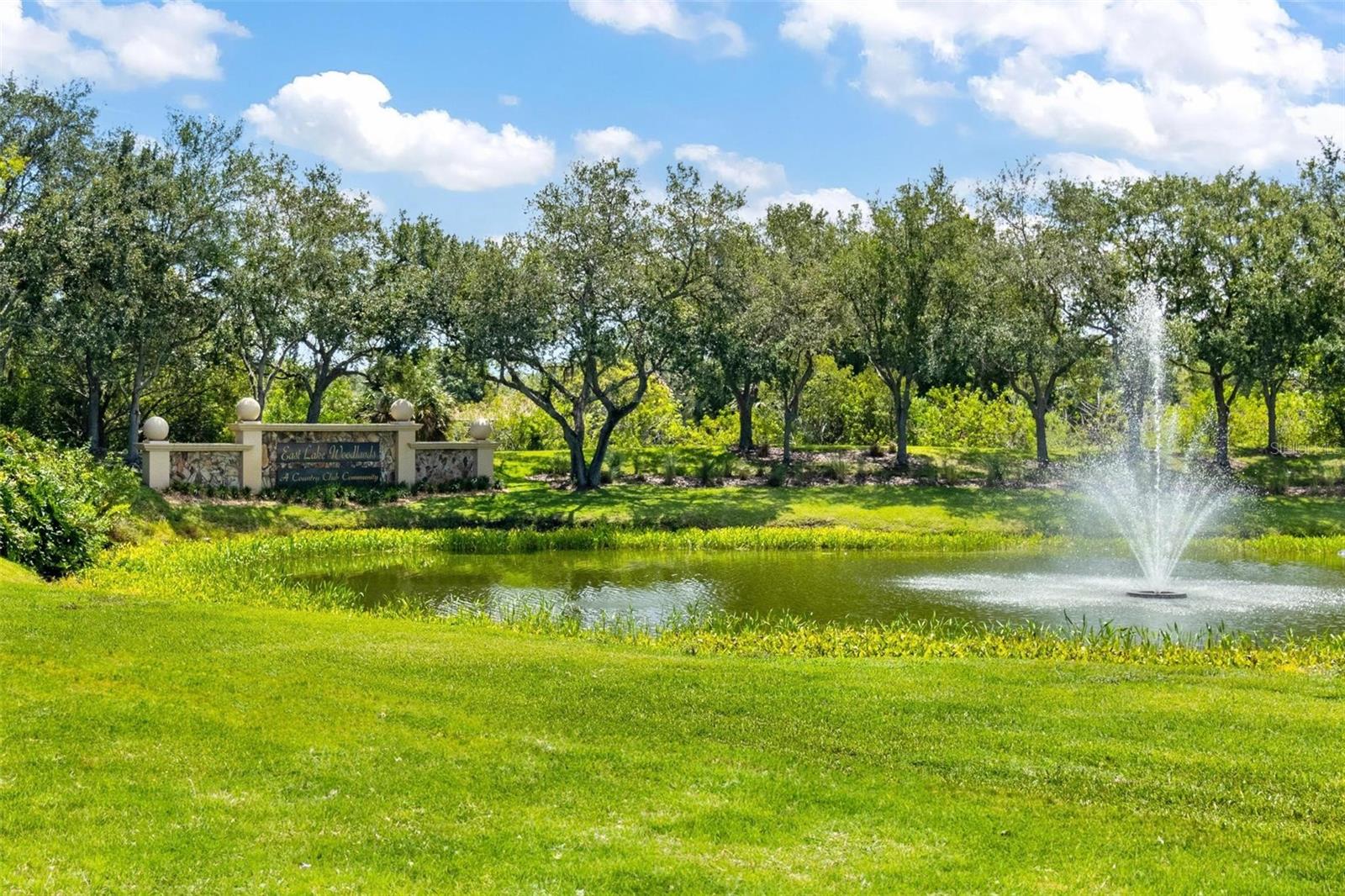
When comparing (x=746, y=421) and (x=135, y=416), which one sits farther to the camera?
(x=746, y=421)

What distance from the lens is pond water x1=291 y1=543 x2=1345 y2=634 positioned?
55.9 ft

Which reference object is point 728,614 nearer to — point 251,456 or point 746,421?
point 251,456

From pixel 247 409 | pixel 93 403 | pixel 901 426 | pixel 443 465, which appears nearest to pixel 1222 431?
pixel 901 426

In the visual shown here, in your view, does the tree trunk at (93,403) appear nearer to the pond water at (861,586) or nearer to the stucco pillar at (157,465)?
the stucco pillar at (157,465)

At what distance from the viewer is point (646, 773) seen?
8.15 meters

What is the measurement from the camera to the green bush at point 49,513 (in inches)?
723

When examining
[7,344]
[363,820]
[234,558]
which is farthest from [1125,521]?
[7,344]

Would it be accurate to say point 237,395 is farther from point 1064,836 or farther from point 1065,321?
point 1064,836

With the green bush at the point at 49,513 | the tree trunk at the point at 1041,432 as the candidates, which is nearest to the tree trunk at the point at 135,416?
the green bush at the point at 49,513

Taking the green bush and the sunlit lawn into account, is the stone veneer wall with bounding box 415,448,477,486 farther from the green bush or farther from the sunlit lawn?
the green bush

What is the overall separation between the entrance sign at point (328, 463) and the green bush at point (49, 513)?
32.4 feet

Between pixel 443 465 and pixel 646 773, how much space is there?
27652mm

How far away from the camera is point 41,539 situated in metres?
18.8

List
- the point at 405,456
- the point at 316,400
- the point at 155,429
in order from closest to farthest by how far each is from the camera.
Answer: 1. the point at 155,429
2. the point at 405,456
3. the point at 316,400
